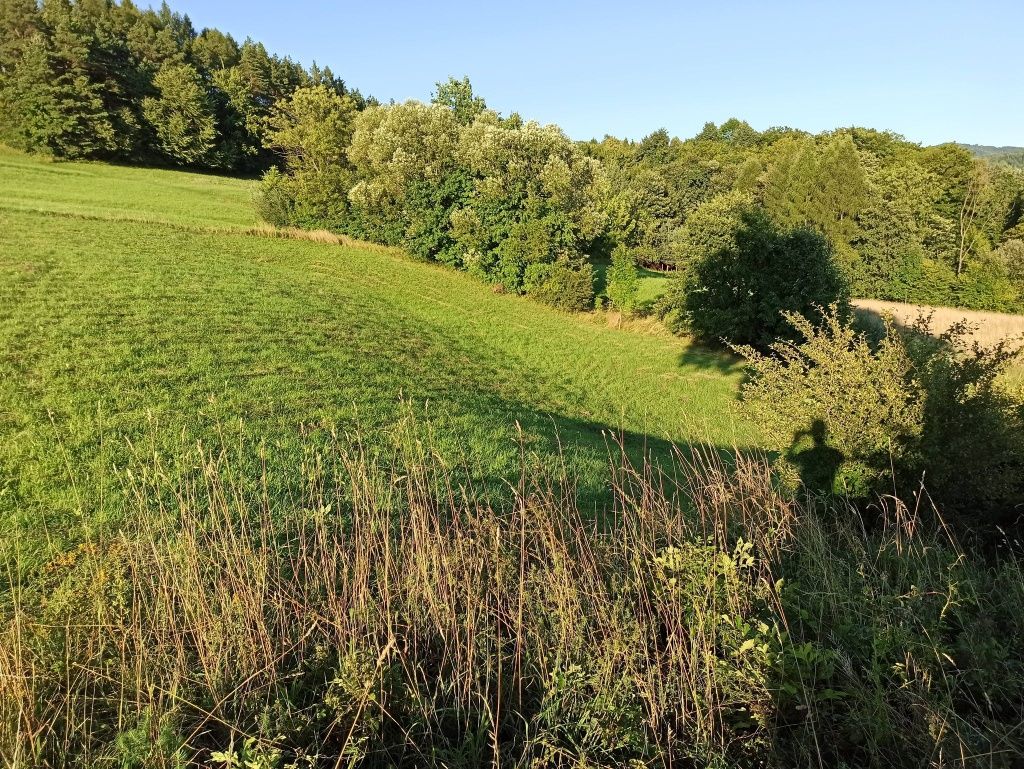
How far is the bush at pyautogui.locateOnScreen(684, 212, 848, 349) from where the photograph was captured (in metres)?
17.3

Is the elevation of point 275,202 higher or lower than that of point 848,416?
higher

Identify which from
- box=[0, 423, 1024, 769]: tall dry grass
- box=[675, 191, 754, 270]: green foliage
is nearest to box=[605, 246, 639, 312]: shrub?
box=[675, 191, 754, 270]: green foliage

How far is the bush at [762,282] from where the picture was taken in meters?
17.3

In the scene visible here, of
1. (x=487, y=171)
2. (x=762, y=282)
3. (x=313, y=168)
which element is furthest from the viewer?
(x=313, y=168)

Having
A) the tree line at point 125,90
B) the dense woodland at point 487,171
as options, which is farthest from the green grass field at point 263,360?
the tree line at point 125,90

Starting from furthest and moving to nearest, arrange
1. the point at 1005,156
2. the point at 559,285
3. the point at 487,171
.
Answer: the point at 1005,156
the point at 487,171
the point at 559,285

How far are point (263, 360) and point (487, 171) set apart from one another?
17.9m

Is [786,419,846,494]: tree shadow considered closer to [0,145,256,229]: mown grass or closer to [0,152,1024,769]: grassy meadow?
[0,152,1024,769]: grassy meadow

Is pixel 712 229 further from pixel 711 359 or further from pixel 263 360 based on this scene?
pixel 263 360

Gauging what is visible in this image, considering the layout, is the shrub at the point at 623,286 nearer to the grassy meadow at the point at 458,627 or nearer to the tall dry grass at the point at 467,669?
the grassy meadow at the point at 458,627

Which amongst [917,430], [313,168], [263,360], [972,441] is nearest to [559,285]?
[313,168]

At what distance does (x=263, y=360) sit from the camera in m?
9.42

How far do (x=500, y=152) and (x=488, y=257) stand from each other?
4.75 m

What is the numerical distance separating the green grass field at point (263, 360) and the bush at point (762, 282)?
5.11 feet
